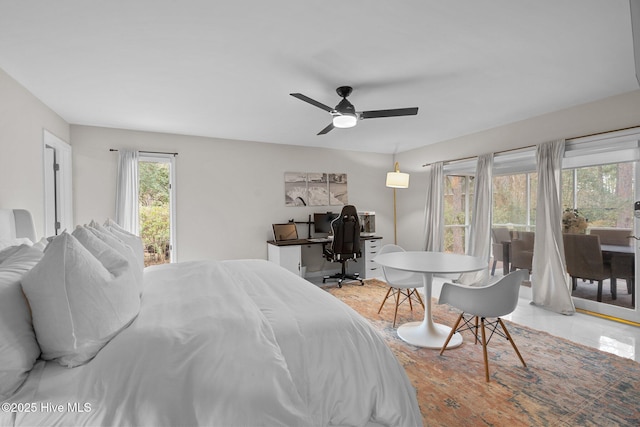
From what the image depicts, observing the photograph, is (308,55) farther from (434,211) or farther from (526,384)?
(434,211)

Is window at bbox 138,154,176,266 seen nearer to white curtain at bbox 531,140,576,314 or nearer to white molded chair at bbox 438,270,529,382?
white molded chair at bbox 438,270,529,382

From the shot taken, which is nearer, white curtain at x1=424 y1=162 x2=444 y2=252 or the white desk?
the white desk

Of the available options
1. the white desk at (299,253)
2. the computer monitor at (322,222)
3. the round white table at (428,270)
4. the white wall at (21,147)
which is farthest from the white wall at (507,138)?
the white wall at (21,147)

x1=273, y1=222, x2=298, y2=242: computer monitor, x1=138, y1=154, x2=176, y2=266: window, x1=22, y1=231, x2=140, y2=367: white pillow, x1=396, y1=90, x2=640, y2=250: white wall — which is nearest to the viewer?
x1=22, y1=231, x2=140, y2=367: white pillow

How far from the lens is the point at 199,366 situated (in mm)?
1160

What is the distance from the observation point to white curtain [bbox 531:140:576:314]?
369cm

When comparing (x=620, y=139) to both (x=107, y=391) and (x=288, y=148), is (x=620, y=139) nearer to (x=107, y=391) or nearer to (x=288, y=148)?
(x=288, y=148)

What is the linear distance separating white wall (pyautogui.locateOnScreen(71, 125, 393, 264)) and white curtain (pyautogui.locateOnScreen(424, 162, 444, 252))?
1.66 metres

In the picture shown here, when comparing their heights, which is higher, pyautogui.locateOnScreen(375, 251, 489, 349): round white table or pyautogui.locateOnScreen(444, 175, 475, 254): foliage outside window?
pyautogui.locateOnScreen(444, 175, 475, 254): foliage outside window

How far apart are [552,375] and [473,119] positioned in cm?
304

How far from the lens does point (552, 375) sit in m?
2.29

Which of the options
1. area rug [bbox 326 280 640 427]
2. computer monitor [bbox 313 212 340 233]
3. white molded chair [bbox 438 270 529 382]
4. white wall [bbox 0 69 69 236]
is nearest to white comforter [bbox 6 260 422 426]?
area rug [bbox 326 280 640 427]

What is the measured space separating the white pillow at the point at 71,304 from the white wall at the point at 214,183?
142 inches

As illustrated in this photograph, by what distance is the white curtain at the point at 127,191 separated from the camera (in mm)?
4223
